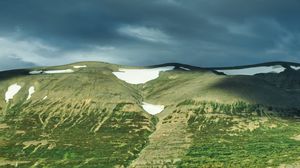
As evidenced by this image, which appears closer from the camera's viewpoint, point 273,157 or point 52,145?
point 273,157

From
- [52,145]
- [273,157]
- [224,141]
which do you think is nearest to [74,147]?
[52,145]

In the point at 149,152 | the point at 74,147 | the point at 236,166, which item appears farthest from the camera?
the point at 74,147

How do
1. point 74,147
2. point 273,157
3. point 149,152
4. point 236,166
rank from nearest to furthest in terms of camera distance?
point 236,166 → point 273,157 → point 149,152 → point 74,147

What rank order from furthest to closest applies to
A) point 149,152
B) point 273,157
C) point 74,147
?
point 74,147, point 149,152, point 273,157

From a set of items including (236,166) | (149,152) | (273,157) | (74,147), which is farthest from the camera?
(74,147)

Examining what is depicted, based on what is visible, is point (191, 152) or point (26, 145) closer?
point (191, 152)

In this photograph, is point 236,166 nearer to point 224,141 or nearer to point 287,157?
point 287,157

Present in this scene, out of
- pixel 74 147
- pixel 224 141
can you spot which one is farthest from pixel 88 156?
pixel 224 141

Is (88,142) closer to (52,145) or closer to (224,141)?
(52,145)

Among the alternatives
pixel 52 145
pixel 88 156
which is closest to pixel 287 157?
pixel 88 156
